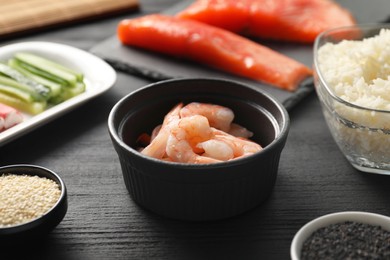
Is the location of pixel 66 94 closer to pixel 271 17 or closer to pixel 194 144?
pixel 194 144

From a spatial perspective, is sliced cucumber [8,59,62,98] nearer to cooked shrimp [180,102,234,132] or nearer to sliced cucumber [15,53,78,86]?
sliced cucumber [15,53,78,86]

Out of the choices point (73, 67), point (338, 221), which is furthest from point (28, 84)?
point (338, 221)

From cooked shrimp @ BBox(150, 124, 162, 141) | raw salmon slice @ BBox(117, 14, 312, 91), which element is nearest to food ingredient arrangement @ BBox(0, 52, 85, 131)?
raw salmon slice @ BBox(117, 14, 312, 91)

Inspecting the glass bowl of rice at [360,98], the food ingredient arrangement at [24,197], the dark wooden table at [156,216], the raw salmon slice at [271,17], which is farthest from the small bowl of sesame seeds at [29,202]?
the raw salmon slice at [271,17]

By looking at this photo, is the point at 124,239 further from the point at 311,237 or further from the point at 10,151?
the point at 10,151

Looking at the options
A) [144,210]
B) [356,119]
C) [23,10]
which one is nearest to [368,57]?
[356,119]

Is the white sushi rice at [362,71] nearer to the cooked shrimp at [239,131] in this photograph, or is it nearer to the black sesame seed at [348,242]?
the cooked shrimp at [239,131]
